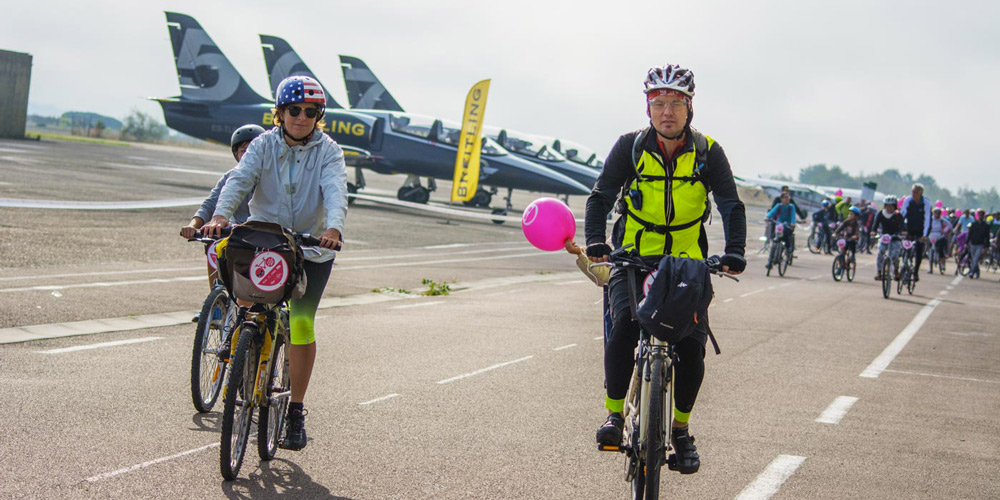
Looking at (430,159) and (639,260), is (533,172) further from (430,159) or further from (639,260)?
(639,260)

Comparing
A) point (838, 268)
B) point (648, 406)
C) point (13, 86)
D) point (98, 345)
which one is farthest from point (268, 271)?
point (13, 86)

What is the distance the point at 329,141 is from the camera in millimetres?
5199

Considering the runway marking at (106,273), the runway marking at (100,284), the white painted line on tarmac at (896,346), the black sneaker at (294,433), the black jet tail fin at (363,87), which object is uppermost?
the black jet tail fin at (363,87)

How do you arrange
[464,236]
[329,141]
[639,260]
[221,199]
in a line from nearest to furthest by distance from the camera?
[639,260] < [221,199] < [329,141] < [464,236]

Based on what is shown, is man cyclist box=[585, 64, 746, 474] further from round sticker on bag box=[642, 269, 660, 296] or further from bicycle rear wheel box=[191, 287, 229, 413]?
bicycle rear wheel box=[191, 287, 229, 413]

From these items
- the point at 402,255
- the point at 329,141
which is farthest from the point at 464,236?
the point at 329,141

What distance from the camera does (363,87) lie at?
47500mm

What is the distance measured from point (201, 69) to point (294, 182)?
3651 cm

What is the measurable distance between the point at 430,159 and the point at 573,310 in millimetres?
24479

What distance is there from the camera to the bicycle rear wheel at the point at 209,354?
6188 mm

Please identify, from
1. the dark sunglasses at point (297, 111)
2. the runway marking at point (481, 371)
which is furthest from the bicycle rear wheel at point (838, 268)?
the dark sunglasses at point (297, 111)

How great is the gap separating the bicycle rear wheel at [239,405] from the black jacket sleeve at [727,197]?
2151mm

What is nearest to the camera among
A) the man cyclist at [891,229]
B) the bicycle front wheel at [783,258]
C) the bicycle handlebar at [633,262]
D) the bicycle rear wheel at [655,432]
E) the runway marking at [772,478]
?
the bicycle rear wheel at [655,432]

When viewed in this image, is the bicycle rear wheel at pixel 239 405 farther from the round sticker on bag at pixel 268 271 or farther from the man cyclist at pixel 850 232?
the man cyclist at pixel 850 232
